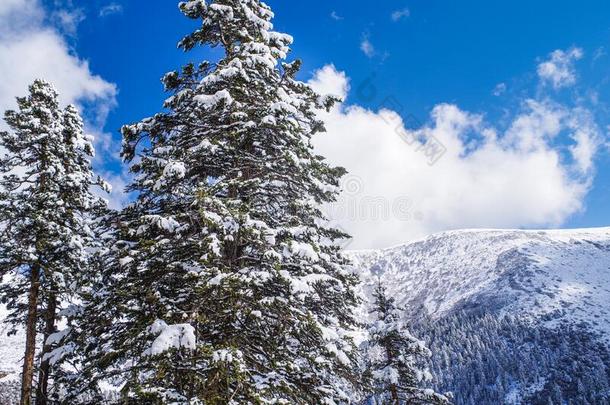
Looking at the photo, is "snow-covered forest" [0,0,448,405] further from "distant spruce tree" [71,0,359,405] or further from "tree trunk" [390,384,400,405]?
"tree trunk" [390,384,400,405]

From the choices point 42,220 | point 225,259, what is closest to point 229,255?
point 225,259

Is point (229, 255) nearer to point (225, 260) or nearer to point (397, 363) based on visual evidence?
point (225, 260)

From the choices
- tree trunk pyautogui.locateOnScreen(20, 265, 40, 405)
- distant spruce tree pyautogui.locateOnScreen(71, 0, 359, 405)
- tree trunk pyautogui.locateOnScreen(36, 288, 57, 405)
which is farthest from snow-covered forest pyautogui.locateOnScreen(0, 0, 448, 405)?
tree trunk pyautogui.locateOnScreen(20, 265, 40, 405)

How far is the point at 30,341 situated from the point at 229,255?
11.1m

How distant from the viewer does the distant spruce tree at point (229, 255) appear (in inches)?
287

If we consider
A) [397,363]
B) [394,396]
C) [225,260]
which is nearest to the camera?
[225,260]

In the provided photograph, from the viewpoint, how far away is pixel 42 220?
15.7 m

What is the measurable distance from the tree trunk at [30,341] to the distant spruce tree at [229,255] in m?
8.50

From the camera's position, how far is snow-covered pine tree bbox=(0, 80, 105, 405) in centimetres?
1562

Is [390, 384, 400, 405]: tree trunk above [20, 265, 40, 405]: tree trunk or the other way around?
the other way around

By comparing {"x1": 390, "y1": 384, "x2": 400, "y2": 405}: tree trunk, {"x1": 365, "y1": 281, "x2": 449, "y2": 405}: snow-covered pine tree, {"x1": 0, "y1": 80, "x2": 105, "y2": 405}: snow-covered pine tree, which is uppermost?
{"x1": 0, "y1": 80, "x2": 105, "y2": 405}: snow-covered pine tree

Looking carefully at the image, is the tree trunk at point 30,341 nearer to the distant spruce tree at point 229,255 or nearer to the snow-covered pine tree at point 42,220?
the snow-covered pine tree at point 42,220

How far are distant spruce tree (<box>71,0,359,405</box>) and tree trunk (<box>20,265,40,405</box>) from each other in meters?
8.50

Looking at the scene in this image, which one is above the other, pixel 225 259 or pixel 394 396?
pixel 225 259
